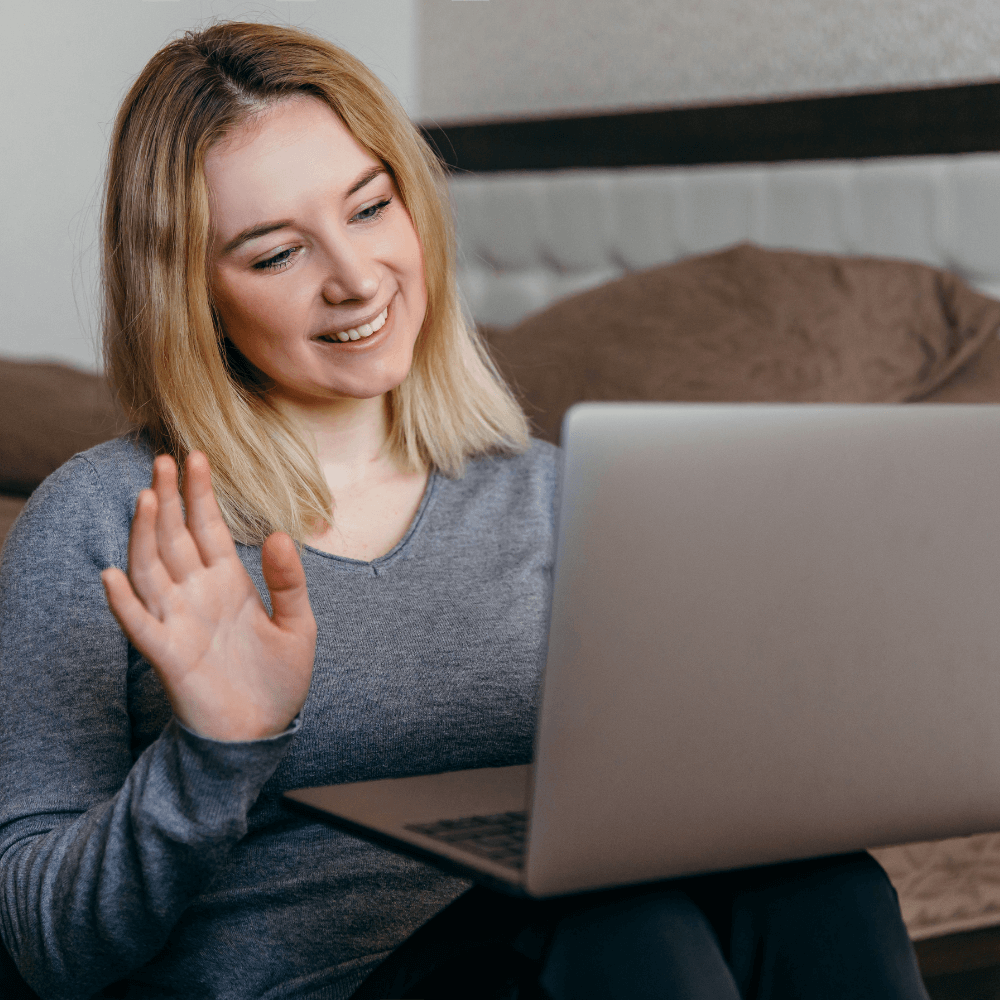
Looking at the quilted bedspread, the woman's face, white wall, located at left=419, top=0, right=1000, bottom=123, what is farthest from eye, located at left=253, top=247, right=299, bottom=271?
white wall, located at left=419, top=0, right=1000, bottom=123

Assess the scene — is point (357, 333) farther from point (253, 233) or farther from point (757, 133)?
point (757, 133)

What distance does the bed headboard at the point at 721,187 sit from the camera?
4.84 feet

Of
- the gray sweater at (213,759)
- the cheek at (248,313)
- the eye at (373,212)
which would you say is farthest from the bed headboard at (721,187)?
the gray sweater at (213,759)

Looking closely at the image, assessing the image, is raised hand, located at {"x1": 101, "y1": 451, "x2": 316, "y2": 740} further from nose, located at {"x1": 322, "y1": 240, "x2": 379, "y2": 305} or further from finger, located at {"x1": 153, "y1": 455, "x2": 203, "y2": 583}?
nose, located at {"x1": 322, "y1": 240, "x2": 379, "y2": 305}

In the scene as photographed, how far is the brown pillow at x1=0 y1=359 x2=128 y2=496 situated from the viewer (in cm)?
163

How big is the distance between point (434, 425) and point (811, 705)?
0.60 m

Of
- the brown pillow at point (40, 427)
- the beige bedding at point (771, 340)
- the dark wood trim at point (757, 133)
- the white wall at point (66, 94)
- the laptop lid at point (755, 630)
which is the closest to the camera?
the laptop lid at point (755, 630)

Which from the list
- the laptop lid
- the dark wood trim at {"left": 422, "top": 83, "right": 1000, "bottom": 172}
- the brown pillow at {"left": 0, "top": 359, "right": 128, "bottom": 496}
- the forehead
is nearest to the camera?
the laptop lid

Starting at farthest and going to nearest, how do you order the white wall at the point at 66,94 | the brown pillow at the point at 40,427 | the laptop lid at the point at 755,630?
the white wall at the point at 66,94 → the brown pillow at the point at 40,427 → the laptop lid at the point at 755,630

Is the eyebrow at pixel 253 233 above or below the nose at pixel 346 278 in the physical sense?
above

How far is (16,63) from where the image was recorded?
2346 mm

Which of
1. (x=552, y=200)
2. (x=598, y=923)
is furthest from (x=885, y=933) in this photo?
(x=552, y=200)

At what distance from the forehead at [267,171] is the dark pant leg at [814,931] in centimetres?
59

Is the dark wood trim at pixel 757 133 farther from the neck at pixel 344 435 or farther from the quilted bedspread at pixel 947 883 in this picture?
the quilted bedspread at pixel 947 883
